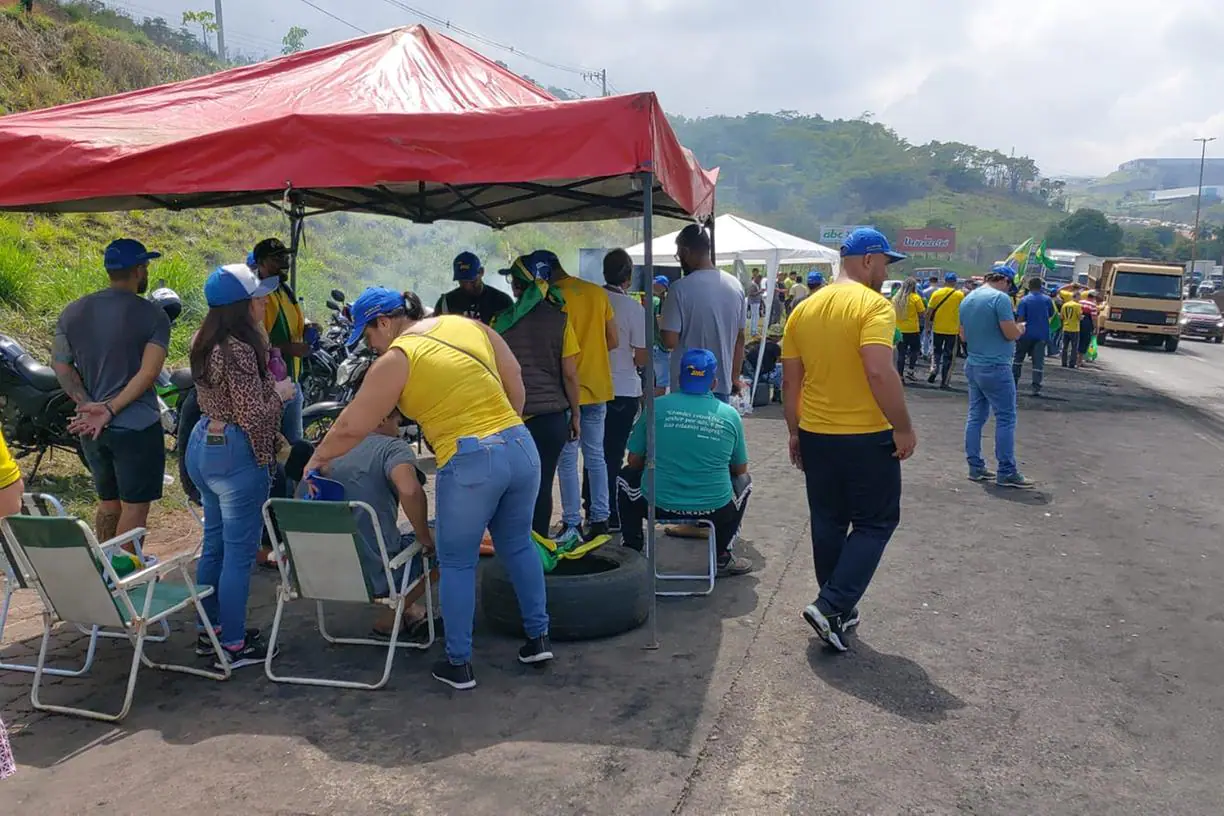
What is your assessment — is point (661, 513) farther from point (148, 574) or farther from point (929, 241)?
point (929, 241)

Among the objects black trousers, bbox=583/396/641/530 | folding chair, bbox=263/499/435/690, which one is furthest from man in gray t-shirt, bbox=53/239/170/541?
black trousers, bbox=583/396/641/530

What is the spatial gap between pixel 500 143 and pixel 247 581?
88.0 inches

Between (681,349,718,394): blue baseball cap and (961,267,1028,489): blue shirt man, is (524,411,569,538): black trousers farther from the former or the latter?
(961,267,1028,489): blue shirt man

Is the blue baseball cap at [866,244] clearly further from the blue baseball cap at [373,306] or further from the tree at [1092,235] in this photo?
the tree at [1092,235]

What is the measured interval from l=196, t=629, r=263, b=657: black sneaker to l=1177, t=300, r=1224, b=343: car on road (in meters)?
31.0

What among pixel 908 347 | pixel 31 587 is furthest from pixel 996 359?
pixel 908 347

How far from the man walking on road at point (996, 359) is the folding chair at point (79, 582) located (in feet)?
20.7

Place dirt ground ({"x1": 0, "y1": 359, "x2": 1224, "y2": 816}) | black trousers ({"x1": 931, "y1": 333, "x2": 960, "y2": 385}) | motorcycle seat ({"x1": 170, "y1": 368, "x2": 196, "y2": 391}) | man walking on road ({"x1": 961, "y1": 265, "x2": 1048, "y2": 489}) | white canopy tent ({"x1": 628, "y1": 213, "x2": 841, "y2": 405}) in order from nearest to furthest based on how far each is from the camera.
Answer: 1. dirt ground ({"x1": 0, "y1": 359, "x2": 1224, "y2": 816})
2. motorcycle seat ({"x1": 170, "y1": 368, "x2": 196, "y2": 391})
3. man walking on road ({"x1": 961, "y1": 265, "x2": 1048, "y2": 489})
4. white canopy tent ({"x1": 628, "y1": 213, "x2": 841, "y2": 405})
5. black trousers ({"x1": 931, "y1": 333, "x2": 960, "y2": 385})

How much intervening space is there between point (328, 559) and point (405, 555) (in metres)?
0.32

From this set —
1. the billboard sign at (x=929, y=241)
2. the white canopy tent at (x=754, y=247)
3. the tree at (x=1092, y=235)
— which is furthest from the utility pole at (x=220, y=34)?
the tree at (x=1092, y=235)

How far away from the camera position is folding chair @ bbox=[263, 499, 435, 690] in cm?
373

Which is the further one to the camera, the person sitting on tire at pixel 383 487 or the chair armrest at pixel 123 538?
the person sitting on tire at pixel 383 487

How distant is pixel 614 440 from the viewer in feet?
20.3

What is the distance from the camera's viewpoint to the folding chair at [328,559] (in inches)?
147
